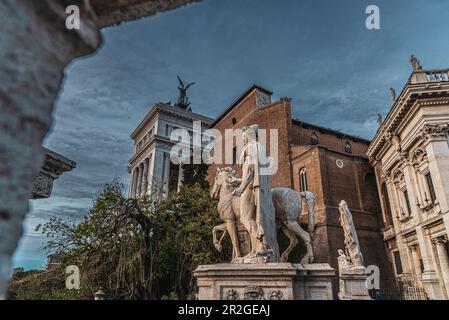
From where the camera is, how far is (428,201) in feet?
61.8

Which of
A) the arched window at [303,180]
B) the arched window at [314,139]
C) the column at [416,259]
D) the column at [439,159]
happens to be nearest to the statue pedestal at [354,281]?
the column at [439,159]

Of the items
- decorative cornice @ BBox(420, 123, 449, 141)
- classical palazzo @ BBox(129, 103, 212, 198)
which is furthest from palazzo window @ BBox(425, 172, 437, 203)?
classical palazzo @ BBox(129, 103, 212, 198)

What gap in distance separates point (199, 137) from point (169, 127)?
5108mm

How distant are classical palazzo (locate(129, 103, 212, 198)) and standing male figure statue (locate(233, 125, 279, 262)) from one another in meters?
32.0

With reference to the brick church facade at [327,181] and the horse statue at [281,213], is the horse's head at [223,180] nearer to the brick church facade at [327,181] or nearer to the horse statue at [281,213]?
the horse statue at [281,213]

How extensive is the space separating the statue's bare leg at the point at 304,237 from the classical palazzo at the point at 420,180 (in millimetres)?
14263

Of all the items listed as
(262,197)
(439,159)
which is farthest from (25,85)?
(439,159)

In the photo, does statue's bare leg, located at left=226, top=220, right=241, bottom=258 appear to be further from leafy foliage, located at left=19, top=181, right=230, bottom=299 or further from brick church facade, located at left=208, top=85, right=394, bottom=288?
brick church facade, located at left=208, top=85, right=394, bottom=288

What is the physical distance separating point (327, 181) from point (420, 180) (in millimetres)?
6331

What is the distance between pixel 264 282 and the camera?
527cm

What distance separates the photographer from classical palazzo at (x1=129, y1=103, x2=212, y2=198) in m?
39.9

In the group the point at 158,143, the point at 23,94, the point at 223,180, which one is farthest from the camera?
the point at 158,143

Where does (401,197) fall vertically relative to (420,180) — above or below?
below

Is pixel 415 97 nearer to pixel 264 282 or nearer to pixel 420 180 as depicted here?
pixel 420 180
